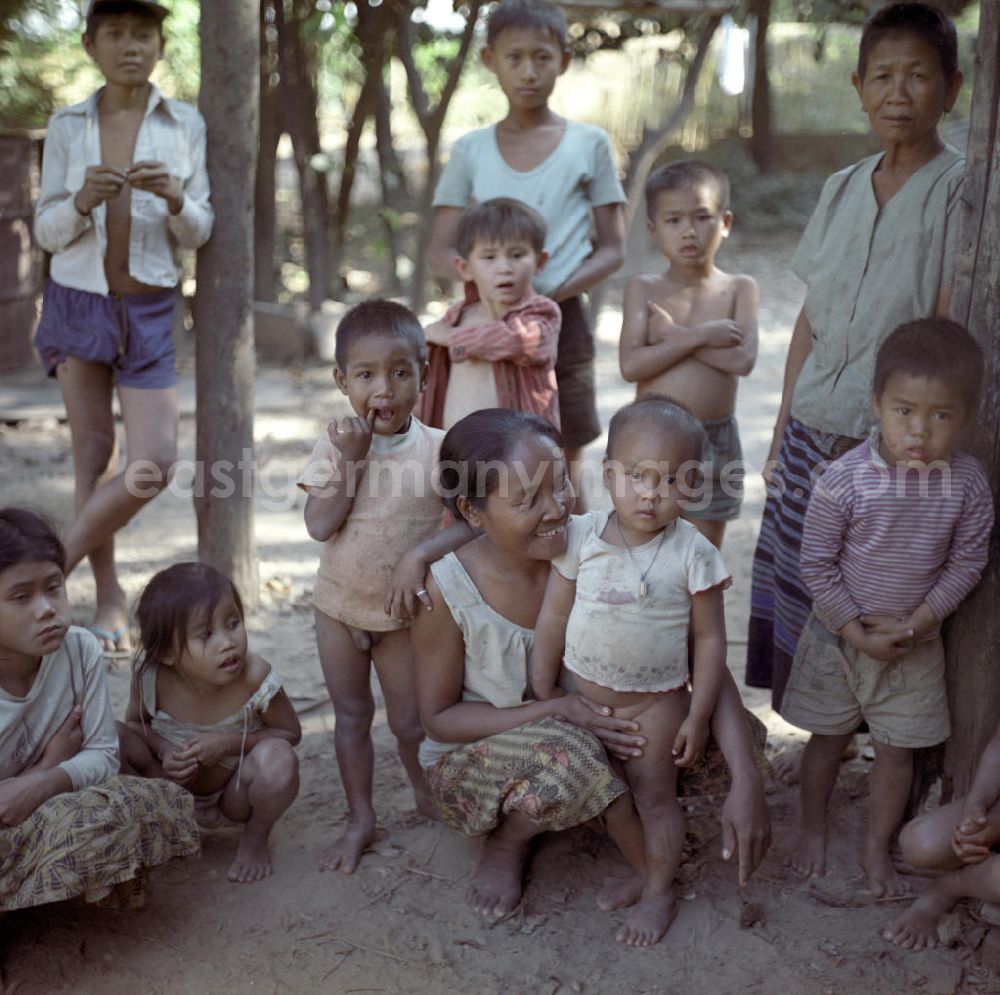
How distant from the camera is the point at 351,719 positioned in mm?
3078

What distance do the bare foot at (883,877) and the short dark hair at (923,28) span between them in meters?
1.82

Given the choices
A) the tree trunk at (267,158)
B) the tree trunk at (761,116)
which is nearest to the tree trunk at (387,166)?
the tree trunk at (267,158)

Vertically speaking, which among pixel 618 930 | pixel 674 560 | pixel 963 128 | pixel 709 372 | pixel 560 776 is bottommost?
pixel 618 930

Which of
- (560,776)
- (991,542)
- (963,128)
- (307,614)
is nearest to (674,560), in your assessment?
(560,776)

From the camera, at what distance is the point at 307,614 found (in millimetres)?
4496

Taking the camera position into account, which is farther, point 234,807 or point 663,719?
point 234,807

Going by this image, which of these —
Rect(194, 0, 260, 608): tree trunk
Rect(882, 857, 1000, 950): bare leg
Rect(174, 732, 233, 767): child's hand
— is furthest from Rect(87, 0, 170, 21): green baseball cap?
Rect(882, 857, 1000, 950): bare leg

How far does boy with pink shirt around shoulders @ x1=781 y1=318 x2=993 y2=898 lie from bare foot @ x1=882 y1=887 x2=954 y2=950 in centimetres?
14

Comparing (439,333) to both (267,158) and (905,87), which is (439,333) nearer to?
(905,87)

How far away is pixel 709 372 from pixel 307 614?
1783 mm

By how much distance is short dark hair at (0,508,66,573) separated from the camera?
2617mm

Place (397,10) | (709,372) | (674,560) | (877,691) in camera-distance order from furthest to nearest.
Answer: (397,10) < (709,372) < (877,691) < (674,560)

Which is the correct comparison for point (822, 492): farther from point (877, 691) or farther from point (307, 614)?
point (307, 614)

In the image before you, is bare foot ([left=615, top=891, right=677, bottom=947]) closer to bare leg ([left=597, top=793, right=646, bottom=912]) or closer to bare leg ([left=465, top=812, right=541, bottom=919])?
bare leg ([left=597, top=793, right=646, bottom=912])
